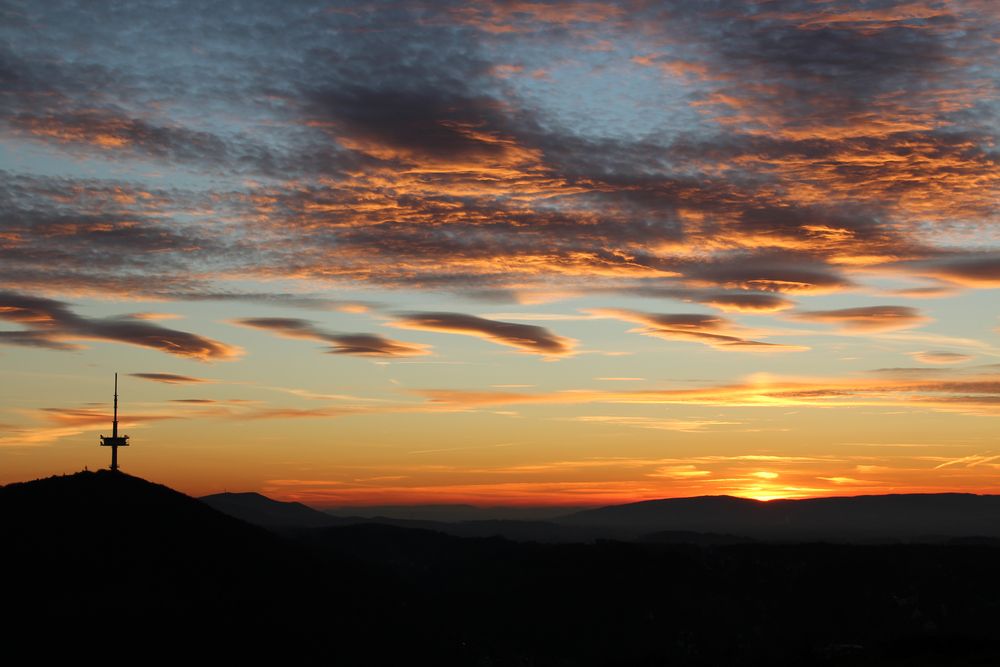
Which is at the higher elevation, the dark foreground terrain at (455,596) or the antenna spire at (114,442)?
the antenna spire at (114,442)

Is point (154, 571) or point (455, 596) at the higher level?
point (154, 571)

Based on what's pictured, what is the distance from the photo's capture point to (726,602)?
99.0 m

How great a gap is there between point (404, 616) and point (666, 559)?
3520 cm

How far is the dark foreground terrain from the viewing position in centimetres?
7010

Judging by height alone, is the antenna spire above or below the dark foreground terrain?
above

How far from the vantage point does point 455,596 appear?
10394 centimetres

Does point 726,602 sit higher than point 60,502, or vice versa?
point 60,502

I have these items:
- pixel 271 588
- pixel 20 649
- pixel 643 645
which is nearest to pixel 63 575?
pixel 20 649

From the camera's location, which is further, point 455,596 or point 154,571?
point 455,596

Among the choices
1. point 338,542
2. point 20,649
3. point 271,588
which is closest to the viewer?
point 20,649

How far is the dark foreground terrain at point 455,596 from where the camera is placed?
7010 centimetres

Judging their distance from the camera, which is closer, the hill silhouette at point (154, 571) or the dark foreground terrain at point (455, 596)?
the dark foreground terrain at point (455, 596)

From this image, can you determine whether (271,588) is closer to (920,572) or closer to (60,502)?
(60,502)

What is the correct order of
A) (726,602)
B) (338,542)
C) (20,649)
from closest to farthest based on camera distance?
(20,649) → (726,602) → (338,542)
